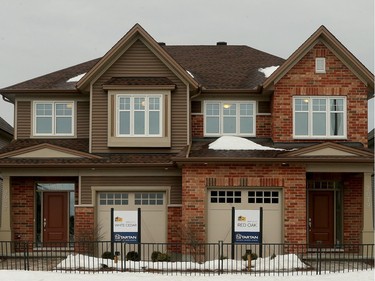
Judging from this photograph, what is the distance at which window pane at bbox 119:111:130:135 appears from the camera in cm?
2639

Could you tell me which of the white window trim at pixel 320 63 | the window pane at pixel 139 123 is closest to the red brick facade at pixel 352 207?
the white window trim at pixel 320 63

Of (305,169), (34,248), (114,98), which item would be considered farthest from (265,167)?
(34,248)

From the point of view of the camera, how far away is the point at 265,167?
80.7 ft

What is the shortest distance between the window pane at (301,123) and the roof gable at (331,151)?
210cm

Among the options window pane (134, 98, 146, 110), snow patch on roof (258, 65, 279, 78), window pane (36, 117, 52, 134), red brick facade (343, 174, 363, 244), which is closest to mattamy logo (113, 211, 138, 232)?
window pane (134, 98, 146, 110)

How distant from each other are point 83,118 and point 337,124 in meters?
9.59

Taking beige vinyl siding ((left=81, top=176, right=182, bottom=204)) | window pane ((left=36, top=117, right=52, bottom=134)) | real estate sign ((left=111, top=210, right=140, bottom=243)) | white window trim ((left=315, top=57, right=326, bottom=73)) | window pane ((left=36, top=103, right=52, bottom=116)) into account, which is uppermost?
white window trim ((left=315, top=57, right=326, bottom=73))

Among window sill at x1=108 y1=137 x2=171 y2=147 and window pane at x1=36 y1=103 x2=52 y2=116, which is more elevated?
window pane at x1=36 y1=103 x2=52 y2=116

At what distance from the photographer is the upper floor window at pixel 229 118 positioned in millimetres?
27828

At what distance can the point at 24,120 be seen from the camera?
27812 mm

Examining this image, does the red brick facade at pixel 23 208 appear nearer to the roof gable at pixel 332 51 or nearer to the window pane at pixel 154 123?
the window pane at pixel 154 123

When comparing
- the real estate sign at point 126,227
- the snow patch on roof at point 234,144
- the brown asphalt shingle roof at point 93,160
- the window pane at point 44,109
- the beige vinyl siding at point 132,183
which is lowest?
the real estate sign at point 126,227

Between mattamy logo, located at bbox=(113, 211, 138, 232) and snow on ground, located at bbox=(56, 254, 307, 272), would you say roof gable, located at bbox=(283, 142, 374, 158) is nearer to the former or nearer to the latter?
snow on ground, located at bbox=(56, 254, 307, 272)

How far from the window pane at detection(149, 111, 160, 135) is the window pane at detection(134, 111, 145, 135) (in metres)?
0.26
